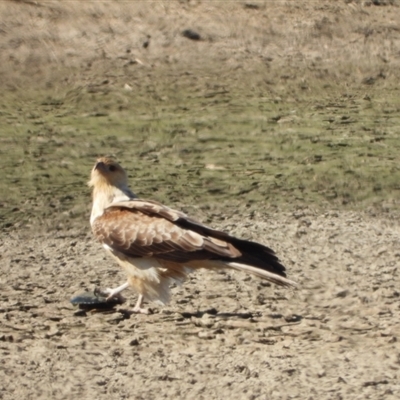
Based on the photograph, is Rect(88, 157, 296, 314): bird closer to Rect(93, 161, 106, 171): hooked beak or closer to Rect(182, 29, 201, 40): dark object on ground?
Rect(93, 161, 106, 171): hooked beak

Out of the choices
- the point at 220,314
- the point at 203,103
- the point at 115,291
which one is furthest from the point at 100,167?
the point at 203,103

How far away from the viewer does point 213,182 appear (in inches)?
517

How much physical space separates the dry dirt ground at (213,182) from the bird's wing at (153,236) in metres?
0.45

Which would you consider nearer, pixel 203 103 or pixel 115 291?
pixel 115 291

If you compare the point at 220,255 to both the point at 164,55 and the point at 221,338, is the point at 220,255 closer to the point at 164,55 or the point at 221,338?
the point at 221,338

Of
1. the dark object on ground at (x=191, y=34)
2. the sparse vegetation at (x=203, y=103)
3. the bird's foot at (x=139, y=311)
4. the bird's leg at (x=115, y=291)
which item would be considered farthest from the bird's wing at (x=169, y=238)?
the dark object on ground at (x=191, y=34)

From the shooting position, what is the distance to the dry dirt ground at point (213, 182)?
28.2 ft

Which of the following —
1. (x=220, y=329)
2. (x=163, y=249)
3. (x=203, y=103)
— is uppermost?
(x=163, y=249)

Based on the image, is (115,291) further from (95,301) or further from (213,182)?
(213,182)

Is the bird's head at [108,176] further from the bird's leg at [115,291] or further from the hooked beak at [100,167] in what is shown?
the bird's leg at [115,291]

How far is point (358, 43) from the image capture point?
17.2 meters

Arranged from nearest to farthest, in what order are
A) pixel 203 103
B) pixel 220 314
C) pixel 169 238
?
pixel 169 238, pixel 220 314, pixel 203 103

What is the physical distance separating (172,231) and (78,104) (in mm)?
6061

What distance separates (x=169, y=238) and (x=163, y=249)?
8 centimetres
